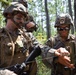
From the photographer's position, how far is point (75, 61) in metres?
4.39

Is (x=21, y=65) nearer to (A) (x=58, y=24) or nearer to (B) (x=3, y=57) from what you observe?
(B) (x=3, y=57)

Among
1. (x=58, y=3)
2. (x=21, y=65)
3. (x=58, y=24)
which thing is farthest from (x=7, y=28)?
(x=58, y=3)

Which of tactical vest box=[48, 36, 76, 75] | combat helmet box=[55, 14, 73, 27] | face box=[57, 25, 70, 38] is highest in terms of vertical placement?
combat helmet box=[55, 14, 73, 27]

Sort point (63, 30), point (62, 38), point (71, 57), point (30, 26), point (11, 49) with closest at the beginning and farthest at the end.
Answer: point (71, 57)
point (11, 49)
point (63, 30)
point (62, 38)
point (30, 26)

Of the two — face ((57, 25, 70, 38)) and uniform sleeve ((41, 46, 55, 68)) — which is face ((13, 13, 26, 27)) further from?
face ((57, 25, 70, 38))

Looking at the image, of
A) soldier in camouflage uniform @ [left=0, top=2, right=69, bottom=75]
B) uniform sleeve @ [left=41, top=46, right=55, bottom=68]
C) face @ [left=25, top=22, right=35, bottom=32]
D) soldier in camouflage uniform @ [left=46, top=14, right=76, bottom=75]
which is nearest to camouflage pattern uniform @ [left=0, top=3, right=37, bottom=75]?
soldier in camouflage uniform @ [left=0, top=2, right=69, bottom=75]

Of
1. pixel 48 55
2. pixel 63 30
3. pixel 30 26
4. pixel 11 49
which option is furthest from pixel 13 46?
pixel 30 26

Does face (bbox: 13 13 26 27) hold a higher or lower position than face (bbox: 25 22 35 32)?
higher

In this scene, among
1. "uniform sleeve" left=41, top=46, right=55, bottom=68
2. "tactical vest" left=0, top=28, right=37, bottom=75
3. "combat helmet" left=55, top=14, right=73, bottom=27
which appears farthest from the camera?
"combat helmet" left=55, top=14, right=73, bottom=27

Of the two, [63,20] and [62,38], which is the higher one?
[63,20]

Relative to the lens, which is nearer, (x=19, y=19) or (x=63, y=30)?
(x=19, y=19)

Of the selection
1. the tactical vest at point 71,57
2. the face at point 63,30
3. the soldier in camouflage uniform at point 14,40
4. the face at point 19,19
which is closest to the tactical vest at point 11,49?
the soldier in camouflage uniform at point 14,40

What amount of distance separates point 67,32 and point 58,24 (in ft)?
0.76

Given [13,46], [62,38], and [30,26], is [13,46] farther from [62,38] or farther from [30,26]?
[30,26]
